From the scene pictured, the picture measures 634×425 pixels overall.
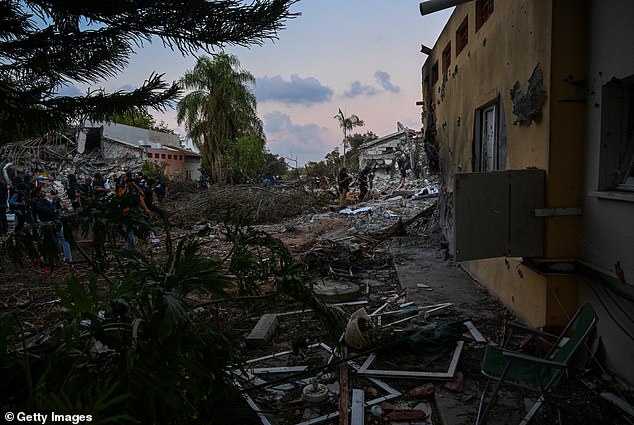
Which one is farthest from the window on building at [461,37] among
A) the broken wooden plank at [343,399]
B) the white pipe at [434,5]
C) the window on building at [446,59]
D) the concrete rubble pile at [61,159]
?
the concrete rubble pile at [61,159]

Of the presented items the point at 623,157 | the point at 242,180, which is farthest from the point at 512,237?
the point at 242,180

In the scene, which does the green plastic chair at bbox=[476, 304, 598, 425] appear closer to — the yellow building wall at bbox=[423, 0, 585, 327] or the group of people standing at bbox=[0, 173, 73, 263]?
the yellow building wall at bbox=[423, 0, 585, 327]

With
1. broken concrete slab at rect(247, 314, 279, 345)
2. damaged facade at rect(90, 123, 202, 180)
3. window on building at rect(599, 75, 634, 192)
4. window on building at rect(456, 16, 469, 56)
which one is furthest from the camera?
damaged facade at rect(90, 123, 202, 180)

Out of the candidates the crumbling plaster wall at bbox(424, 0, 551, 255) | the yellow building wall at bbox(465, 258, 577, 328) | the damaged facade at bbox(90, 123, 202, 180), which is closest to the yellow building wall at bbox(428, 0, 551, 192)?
the crumbling plaster wall at bbox(424, 0, 551, 255)

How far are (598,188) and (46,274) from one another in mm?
8843

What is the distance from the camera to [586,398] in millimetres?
3250

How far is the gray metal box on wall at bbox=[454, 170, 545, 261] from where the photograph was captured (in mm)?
3926

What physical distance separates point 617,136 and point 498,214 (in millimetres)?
1077

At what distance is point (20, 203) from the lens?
10.4 meters

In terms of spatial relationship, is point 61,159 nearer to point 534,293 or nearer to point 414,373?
point 414,373

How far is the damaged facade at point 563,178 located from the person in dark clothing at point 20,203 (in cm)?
978

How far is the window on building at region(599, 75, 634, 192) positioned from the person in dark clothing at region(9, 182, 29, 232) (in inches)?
417

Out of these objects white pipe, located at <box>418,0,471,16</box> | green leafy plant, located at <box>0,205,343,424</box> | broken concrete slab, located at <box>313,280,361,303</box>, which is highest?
white pipe, located at <box>418,0,471,16</box>

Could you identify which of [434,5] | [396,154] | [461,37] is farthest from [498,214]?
[396,154]
